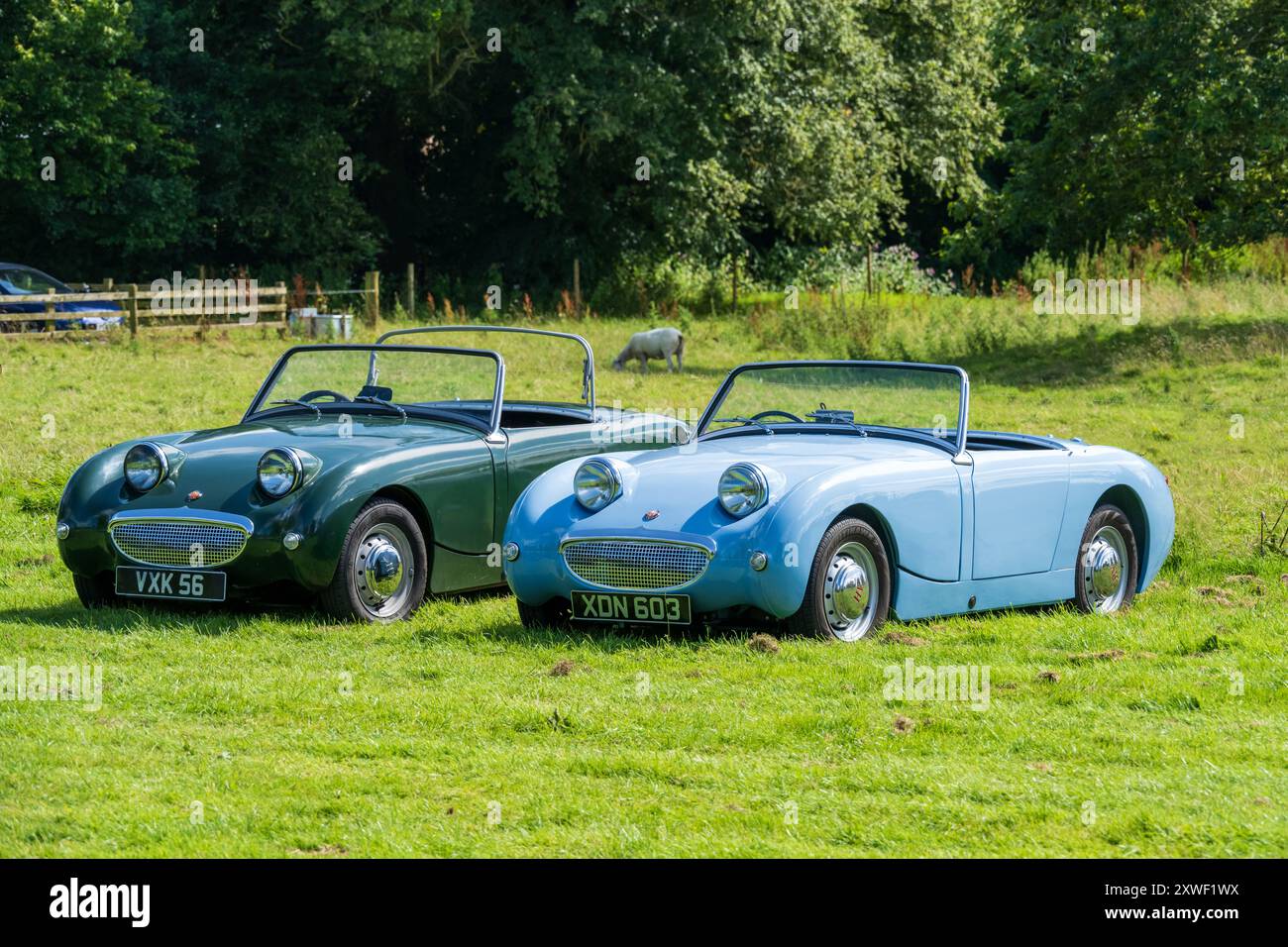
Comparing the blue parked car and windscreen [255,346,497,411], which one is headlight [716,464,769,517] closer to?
windscreen [255,346,497,411]

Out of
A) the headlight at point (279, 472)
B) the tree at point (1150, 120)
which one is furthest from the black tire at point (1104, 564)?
the tree at point (1150, 120)

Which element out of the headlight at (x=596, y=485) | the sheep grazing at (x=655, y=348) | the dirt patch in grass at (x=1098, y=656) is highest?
the sheep grazing at (x=655, y=348)

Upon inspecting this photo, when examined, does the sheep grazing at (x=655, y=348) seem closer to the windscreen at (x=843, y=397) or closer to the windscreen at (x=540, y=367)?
the windscreen at (x=540, y=367)

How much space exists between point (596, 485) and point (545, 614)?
0.72 meters

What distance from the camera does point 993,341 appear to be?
86.8ft

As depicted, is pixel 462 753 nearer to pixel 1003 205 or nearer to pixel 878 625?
pixel 878 625

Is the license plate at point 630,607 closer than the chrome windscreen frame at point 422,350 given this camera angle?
Yes

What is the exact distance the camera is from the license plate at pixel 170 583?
9008 mm

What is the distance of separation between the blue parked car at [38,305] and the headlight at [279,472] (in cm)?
1839

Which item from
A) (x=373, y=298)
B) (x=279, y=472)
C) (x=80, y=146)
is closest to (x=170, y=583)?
(x=279, y=472)

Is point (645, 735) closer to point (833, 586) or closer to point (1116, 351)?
point (833, 586)

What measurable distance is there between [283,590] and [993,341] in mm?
18924

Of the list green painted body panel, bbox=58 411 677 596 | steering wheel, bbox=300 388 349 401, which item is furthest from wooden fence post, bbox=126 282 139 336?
green painted body panel, bbox=58 411 677 596

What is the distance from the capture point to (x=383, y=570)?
9.25 m
